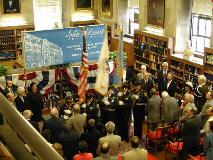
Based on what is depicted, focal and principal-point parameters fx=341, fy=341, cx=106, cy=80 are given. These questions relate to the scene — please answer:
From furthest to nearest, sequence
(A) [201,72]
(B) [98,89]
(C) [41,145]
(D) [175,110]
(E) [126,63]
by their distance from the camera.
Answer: (E) [126,63], (A) [201,72], (B) [98,89], (D) [175,110], (C) [41,145]

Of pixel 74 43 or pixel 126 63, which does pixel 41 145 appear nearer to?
pixel 74 43

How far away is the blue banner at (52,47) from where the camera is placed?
10.8 metres

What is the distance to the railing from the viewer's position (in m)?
0.92

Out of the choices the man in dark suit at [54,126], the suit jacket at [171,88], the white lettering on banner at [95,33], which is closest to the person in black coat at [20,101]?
the man in dark suit at [54,126]

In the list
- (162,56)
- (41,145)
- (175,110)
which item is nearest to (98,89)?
(175,110)

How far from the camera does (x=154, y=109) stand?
8633 mm

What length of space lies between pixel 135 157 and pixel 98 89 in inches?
178

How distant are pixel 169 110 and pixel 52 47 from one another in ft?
15.3

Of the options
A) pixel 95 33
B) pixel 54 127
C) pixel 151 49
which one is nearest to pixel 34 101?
pixel 54 127

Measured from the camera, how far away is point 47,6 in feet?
62.7

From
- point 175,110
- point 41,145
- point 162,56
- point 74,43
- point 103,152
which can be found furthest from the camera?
point 162,56

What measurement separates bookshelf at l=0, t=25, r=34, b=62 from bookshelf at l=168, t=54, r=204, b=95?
833cm

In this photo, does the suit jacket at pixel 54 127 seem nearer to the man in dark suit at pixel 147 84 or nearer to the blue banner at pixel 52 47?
the man in dark suit at pixel 147 84

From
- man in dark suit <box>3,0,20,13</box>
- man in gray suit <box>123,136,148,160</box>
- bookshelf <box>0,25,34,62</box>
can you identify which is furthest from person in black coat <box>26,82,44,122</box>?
man in dark suit <box>3,0,20,13</box>
